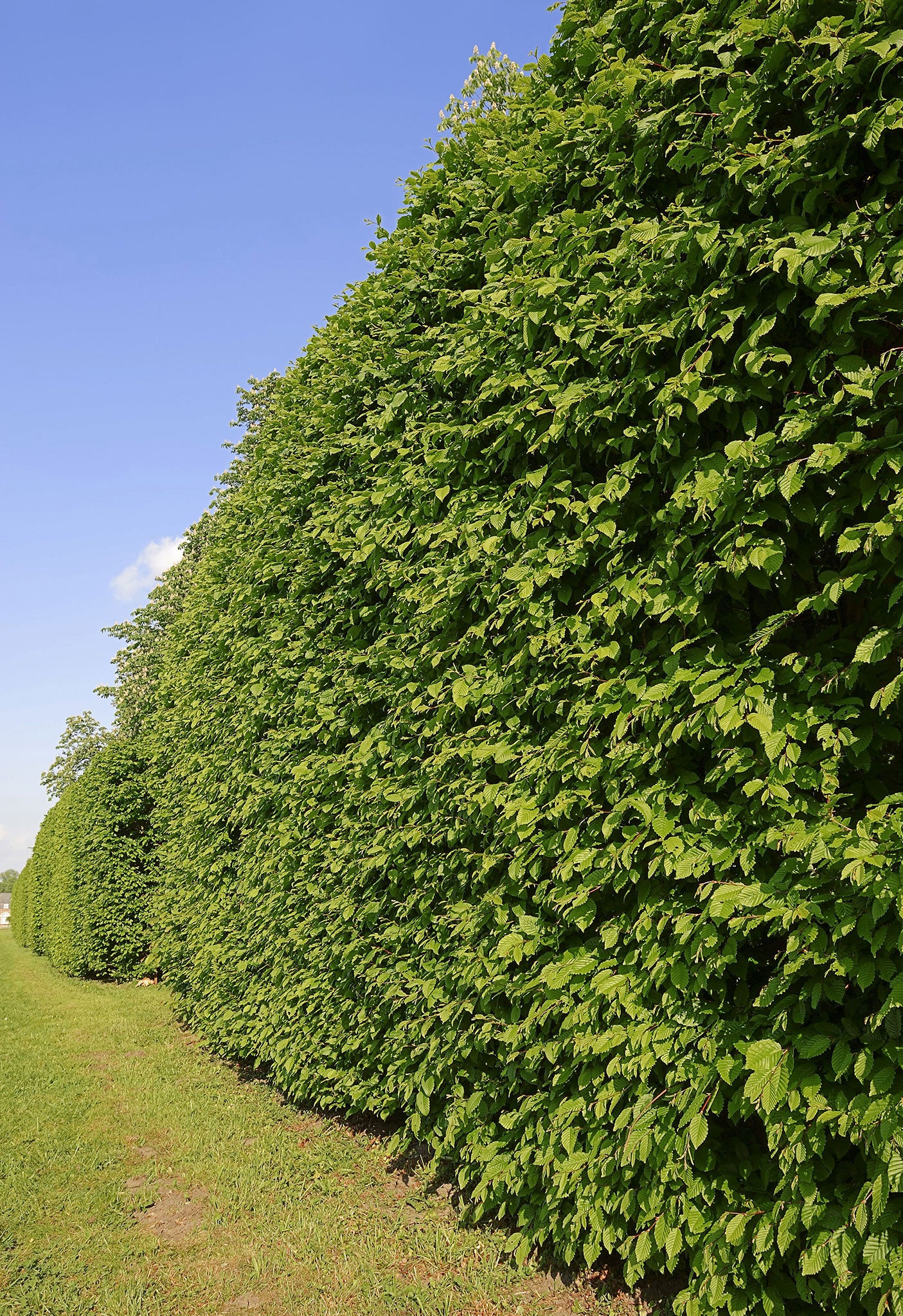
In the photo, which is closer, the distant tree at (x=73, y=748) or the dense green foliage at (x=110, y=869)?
the dense green foliage at (x=110, y=869)

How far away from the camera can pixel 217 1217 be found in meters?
4.28

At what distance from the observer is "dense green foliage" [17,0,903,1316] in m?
2.33

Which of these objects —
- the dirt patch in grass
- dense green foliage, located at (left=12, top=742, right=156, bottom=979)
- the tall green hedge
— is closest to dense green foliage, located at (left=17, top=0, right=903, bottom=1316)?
the tall green hedge

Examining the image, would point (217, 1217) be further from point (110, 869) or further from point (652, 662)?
point (110, 869)

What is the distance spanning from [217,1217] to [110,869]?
10795 mm

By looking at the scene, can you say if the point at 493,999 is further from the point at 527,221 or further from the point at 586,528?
the point at 527,221

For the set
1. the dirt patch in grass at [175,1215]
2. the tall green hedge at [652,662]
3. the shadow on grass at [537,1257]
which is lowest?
the dirt patch in grass at [175,1215]

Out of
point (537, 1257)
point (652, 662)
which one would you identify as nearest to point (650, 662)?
point (652, 662)

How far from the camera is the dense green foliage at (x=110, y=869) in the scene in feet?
45.5

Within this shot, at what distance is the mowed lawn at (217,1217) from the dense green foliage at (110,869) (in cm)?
710

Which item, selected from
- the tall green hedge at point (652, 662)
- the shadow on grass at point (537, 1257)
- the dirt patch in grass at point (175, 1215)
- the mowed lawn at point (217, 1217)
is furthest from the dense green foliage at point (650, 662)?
the dirt patch in grass at point (175, 1215)

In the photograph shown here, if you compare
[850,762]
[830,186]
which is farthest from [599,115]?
[850,762]

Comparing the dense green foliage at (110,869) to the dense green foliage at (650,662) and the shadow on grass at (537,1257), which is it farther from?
the dense green foliage at (650,662)

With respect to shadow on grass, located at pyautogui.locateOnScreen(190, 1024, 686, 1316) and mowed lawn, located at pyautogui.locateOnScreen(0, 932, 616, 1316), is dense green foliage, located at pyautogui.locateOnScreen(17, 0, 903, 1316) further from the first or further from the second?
mowed lawn, located at pyautogui.locateOnScreen(0, 932, 616, 1316)
